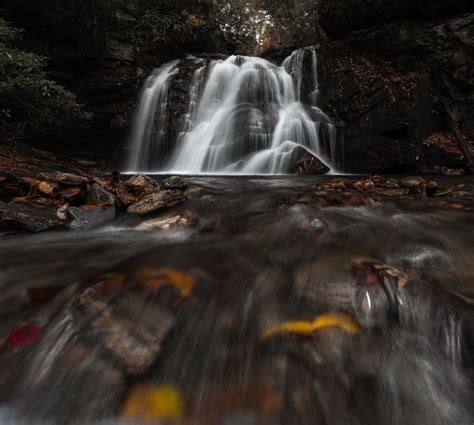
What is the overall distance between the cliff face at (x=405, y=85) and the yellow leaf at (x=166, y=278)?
30.3 feet

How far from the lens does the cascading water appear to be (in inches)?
404

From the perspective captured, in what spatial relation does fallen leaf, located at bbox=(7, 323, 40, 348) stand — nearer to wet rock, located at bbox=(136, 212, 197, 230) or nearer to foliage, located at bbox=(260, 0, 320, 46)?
wet rock, located at bbox=(136, 212, 197, 230)

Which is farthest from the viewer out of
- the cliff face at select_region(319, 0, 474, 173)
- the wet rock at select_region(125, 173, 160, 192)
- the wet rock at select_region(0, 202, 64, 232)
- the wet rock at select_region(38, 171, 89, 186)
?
the cliff face at select_region(319, 0, 474, 173)

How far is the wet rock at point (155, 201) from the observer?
4176mm

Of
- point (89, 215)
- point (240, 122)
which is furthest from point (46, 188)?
point (240, 122)

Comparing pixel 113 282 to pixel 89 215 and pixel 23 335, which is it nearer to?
pixel 23 335

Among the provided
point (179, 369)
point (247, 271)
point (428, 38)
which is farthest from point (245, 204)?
point (428, 38)

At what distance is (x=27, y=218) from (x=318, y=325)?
355 cm

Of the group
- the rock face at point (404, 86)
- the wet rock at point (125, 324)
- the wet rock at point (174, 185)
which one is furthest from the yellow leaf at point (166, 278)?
the rock face at point (404, 86)

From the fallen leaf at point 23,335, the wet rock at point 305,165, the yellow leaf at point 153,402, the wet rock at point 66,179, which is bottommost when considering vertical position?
the yellow leaf at point 153,402

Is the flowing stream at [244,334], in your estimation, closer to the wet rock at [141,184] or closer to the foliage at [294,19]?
the wet rock at [141,184]

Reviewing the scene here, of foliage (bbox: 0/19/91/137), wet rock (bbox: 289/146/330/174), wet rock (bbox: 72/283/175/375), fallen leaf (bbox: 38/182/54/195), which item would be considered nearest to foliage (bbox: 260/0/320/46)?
wet rock (bbox: 289/146/330/174)

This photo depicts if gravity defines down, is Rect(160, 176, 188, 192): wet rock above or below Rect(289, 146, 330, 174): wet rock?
below

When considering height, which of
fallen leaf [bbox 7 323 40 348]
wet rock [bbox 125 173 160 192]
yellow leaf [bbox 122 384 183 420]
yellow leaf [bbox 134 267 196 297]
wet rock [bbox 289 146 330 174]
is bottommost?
yellow leaf [bbox 122 384 183 420]
